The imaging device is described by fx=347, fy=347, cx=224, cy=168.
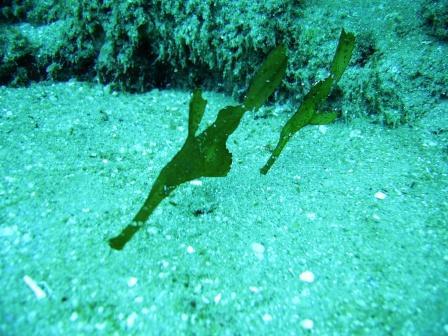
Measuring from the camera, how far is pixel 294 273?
255 centimetres

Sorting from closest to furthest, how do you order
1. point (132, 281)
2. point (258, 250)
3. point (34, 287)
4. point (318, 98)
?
point (34, 287) → point (132, 281) → point (258, 250) → point (318, 98)

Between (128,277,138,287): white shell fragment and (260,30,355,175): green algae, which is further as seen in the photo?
(260,30,355,175): green algae

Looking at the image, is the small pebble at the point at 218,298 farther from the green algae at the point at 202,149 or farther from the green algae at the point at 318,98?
the green algae at the point at 318,98

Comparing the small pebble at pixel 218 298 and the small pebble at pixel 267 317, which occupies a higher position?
the small pebble at pixel 267 317

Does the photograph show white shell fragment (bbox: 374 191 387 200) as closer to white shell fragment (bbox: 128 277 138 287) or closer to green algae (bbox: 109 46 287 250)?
green algae (bbox: 109 46 287 250)

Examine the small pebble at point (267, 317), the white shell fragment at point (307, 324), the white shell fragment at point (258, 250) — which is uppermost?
the white shell fragment at point (307, 324)

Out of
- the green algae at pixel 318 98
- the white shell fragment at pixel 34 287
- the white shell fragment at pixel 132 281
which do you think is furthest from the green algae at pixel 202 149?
the white shell fragment at pixel 34 287

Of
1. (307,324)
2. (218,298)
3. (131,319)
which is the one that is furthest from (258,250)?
(131,319)

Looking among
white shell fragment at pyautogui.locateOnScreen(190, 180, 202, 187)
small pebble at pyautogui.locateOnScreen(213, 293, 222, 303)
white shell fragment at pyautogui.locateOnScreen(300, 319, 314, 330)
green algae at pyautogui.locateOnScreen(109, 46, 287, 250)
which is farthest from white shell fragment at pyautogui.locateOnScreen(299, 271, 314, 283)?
white shell fragment at pyautogui.locateOnScreen(190, 180, 202, 187)

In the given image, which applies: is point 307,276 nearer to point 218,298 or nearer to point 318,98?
point 218,298

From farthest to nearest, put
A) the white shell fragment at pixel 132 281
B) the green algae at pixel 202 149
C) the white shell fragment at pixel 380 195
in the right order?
1. the white shell fragment at pixel 380 195
2. the green algae at pixel 202 149
3. the white shell fragment at pixel 132 281

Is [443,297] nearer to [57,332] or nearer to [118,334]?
[118,334]

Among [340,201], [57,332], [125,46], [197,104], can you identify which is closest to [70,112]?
[125,46]

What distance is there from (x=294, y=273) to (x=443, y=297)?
977mm
